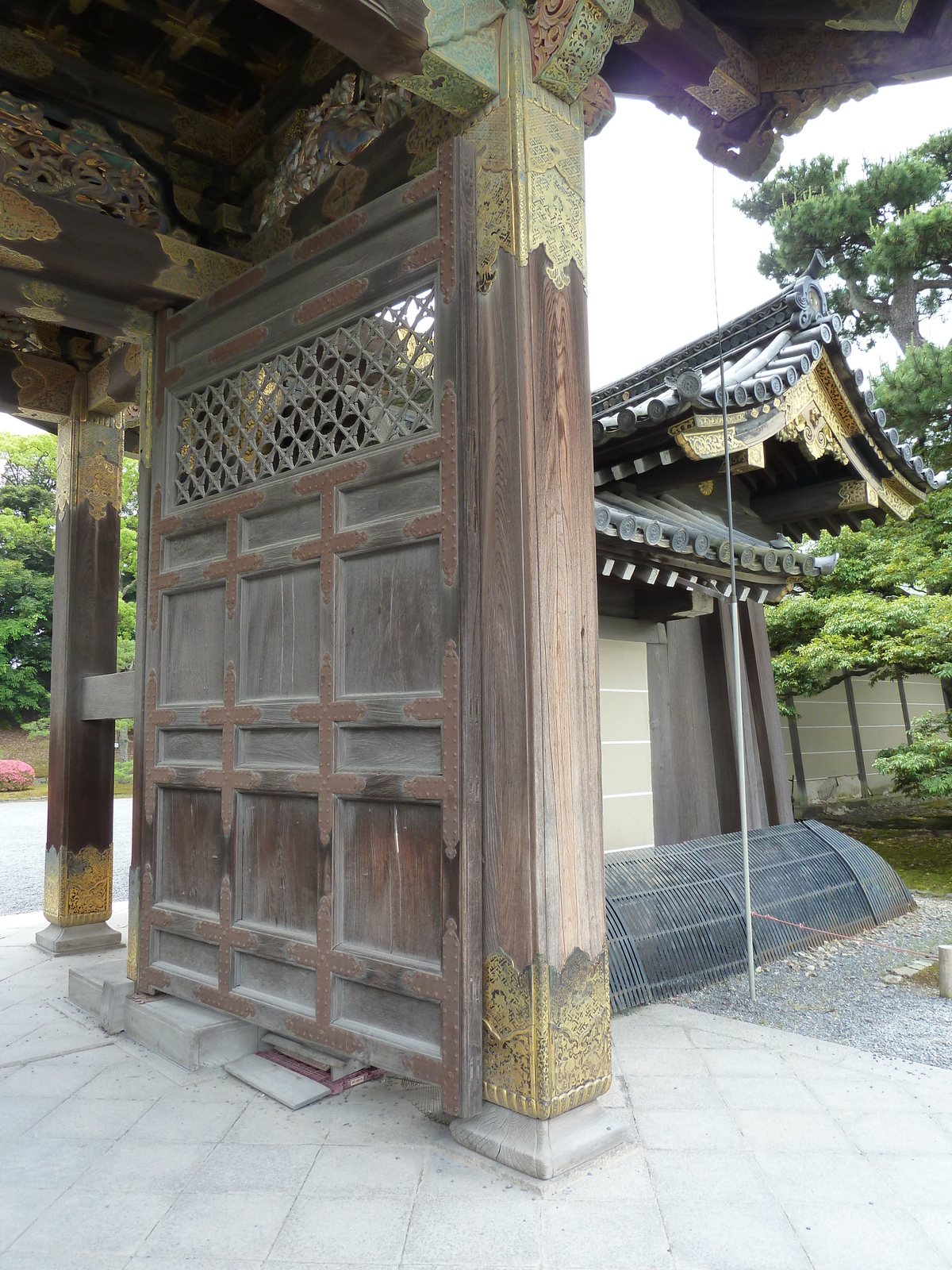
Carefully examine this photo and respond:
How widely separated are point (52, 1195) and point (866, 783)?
46.2ft

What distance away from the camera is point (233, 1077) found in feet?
11.3

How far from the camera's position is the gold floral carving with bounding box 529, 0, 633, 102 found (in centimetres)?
296

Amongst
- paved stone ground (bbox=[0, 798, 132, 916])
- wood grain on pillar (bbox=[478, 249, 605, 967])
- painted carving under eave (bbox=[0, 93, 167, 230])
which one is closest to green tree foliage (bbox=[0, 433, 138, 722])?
paved stone ground (bbox=[0, 798, 132, 916])

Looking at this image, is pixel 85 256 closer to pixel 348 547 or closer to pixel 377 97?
pixel 377 97

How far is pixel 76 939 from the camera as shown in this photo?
18.7 feet

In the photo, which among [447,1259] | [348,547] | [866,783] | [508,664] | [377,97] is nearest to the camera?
[447,1259]

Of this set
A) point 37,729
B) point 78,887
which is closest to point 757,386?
point 78,887

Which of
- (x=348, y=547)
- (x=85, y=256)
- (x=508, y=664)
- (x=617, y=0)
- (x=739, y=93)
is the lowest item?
(x=508, y=664)

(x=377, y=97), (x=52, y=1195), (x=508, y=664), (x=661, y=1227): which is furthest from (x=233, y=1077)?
(x=377, y=97)

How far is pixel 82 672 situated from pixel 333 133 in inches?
157

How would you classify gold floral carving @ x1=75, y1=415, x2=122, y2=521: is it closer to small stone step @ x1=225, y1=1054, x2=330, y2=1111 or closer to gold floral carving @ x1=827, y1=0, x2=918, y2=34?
small stone step @ x1=225, y1=1054, x2=330, y2=1111

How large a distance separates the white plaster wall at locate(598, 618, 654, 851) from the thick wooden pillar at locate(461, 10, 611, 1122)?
2965 millimetres

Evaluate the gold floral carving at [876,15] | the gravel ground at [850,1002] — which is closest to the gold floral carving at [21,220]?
the gold floral carving at [876,15]

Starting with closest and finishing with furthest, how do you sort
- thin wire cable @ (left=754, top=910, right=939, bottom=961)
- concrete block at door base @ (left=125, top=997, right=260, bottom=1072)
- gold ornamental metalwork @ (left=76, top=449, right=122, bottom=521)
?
concrete block at door base @ (left=125, top=997, right=260, bottom=1072)
thin wire cable @ (left=754, top=910, right=939, bottom=961)
gold ornamental metalwork @ (left=76, top=449, right=122, bottom=521)
